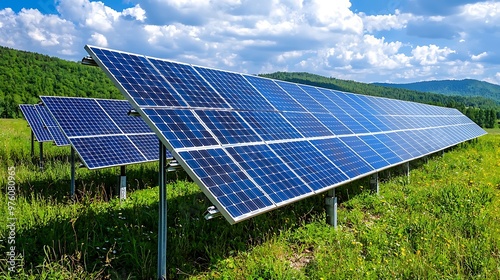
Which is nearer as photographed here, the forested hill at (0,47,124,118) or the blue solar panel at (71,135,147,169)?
the blue solar panel at (71,135,147,169)

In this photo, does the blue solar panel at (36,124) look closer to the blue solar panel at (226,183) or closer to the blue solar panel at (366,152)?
the blue solar panel at (366,152)

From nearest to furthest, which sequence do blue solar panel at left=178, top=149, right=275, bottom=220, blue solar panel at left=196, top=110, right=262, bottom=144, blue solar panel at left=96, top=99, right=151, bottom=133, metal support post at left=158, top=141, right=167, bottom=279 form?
blue solar panel at left=178, top=149, right=275, bottom=220, metal support post at left=158, top=141, right=167, bottom=279, blue solar panel at left=196, top=110, right=262, bottom=144, blue solar panel at left=96, top=99, right=151, bottom=133

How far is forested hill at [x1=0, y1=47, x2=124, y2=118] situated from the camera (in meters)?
93.3

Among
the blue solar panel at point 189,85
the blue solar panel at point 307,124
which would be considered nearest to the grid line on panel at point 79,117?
the blue solar panel at point 189,85

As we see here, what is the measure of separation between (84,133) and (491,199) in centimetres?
1187

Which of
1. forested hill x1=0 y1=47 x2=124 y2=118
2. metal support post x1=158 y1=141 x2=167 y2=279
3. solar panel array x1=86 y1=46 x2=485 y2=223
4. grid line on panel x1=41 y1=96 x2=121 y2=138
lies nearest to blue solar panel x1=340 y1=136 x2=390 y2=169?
solar panel array x1=86 y1=46 x2=485 y2=223

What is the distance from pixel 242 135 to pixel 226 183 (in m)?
1.74

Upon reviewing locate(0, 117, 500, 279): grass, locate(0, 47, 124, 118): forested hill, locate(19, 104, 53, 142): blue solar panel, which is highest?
locate(0, 47, 124, 118): forested hill

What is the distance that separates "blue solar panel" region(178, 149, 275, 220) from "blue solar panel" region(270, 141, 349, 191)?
154 cm

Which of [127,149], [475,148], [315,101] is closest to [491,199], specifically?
[315,101]

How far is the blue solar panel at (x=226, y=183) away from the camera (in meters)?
4.88

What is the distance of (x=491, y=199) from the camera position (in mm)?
10398

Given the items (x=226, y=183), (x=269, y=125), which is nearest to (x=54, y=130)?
(x=269, y=125)

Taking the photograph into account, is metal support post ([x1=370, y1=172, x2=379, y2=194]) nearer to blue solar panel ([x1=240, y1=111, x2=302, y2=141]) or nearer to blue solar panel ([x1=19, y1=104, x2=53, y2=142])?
blue solar panel ([x1=240, y1=111, x2=302, y2=141])
